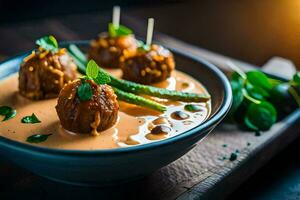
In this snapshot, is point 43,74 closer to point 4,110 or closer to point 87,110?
point 4,110

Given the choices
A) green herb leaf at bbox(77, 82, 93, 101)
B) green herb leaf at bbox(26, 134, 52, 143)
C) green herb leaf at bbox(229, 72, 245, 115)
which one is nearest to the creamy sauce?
green herb leaf at bbox(26, 134, 52, 143)

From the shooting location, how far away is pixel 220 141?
2.06m

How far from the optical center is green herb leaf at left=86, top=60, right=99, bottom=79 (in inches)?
65.1

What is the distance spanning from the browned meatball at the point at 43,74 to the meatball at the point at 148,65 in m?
0.26

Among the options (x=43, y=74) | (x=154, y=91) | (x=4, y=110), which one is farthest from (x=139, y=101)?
(x=4, y=110)

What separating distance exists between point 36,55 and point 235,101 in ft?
2.81

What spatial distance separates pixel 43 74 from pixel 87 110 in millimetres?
338

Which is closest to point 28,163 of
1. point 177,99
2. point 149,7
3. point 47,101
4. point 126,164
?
point 126,164

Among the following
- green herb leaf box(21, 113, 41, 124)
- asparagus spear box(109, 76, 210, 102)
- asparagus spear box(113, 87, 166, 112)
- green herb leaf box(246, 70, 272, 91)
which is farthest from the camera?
green herb leaf box(246, 70, 272, 91)

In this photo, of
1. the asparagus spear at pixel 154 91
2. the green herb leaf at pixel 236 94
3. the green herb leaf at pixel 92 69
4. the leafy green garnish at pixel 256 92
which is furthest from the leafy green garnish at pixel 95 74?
the leafy green garnish at pixel 256 92

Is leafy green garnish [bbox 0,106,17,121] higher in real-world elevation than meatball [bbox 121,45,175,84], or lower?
lower

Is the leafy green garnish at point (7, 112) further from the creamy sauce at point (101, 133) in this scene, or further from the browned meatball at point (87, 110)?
the browned meatball at point (87, 110)

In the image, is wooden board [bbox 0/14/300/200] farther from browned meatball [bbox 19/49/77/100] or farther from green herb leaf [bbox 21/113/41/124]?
browned meatball [bbox 19/49/77/100]

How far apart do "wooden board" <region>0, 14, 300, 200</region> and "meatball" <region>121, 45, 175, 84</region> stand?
1.08 ft
